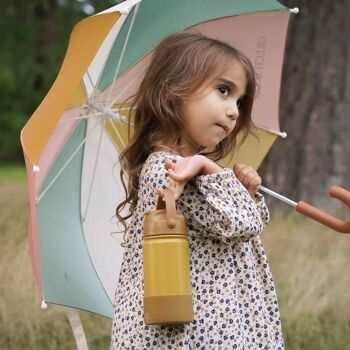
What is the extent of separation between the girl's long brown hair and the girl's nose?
102 mm

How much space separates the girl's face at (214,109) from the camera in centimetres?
348

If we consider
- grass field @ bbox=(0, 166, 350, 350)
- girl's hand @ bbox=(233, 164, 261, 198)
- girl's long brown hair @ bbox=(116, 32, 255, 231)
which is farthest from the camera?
grass field @ bbox=(0, 166, 350, 350)

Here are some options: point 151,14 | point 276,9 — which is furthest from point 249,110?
point 276,9

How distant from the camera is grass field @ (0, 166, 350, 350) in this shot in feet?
18.4

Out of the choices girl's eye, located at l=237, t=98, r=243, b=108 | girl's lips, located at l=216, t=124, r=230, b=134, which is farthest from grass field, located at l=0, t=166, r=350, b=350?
girl's lips, located at l=216, t=124, r=230, b=134

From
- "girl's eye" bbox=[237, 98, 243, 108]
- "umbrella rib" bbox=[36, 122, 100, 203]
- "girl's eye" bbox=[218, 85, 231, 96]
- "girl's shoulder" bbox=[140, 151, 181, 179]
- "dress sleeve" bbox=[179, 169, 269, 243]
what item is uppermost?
"girl's eye" bbox=[218, 85, 231, 96]

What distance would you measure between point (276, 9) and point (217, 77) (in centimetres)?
113

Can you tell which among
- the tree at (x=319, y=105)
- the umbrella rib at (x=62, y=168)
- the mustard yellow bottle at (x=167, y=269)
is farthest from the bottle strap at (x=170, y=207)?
the tree at (x=319, y=105)

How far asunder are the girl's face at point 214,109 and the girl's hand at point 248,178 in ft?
0.59

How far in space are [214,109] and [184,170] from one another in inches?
11.5

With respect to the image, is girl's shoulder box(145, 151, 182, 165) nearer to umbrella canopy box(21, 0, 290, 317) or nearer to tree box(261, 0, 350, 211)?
umbrella canopy box(21, 0, 290, 317)

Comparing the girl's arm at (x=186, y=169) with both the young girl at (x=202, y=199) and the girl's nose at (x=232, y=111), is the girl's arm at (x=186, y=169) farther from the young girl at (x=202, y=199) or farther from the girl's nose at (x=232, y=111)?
the girl's nose at (x=232, y=111)

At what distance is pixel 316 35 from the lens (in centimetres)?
810

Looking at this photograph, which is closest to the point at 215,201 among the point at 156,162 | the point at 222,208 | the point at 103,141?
the point at 222,208
